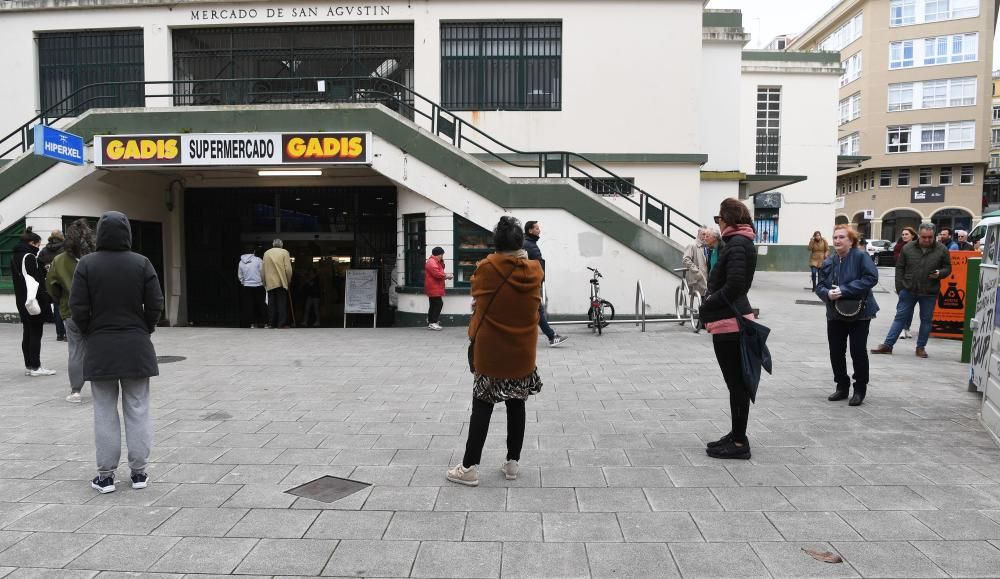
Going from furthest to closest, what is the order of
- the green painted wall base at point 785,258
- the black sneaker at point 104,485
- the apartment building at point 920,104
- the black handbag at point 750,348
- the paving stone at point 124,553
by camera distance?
the apartment building at point 920,104, the green painted wall base at point 785,258, the black handbag at point 750,348, the black sneaker at point 104,485, the paving stone at point 124,553

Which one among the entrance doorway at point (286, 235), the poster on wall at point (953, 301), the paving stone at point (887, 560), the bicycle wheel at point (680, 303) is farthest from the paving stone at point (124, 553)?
the entrance doorway at point (286, 235)

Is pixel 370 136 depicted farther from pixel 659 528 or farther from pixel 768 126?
pixel 768 126

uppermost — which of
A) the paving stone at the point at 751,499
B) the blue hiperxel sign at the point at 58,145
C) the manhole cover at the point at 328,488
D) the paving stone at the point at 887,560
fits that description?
the blue hiperxel sign at the point at 58,145

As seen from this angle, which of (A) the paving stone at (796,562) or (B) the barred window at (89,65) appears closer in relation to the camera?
(A) the paving stone at (796,562)

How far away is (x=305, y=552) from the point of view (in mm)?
3734

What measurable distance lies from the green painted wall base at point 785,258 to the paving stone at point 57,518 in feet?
105

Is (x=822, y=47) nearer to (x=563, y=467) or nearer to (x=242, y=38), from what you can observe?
(x=242, y=38)

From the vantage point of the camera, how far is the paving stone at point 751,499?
4.34 m

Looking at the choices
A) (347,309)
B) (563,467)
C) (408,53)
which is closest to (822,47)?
(408,53)

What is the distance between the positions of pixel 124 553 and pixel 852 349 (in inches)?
252

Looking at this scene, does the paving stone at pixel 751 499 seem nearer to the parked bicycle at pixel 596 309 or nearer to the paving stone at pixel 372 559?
the paving stone at pixel 372 559

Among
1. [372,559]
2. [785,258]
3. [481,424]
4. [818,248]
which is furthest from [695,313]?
[785,258]

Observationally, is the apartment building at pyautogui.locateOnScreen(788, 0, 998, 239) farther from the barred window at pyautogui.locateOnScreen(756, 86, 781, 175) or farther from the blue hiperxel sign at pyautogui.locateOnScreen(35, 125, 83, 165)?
the blue hiperxel sign at pyautogui.locateOnScreen(35, 125, 83, 165)

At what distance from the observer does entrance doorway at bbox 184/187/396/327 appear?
1662 centimetres
